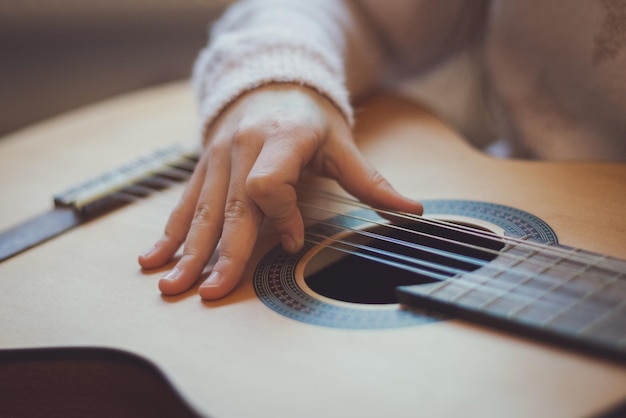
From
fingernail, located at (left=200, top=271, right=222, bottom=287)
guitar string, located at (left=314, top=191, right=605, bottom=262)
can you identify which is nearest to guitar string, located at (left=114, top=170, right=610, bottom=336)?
guitar string, located at (left=314, top=191, right=605, bottom=262)

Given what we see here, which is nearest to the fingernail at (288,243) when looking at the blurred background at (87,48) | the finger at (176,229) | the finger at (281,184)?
the finger at (281,184)

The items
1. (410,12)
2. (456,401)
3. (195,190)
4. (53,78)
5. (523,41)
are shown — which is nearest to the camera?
(456,401)

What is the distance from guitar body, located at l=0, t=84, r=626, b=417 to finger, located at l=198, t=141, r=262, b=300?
0.04 feet

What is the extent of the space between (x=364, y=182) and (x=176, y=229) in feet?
→ 0.64

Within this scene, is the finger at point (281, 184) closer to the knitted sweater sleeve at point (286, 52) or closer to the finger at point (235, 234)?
the finger at point (235, 234)

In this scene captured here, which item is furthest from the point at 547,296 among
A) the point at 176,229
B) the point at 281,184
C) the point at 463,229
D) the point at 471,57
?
the point at 471,57

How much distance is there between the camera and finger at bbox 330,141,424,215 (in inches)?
24.4

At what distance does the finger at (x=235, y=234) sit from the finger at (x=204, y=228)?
20 millimetres

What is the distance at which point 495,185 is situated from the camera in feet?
2.24

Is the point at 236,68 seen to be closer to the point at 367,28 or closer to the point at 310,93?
the point at 310,93

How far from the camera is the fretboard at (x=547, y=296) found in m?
0.42

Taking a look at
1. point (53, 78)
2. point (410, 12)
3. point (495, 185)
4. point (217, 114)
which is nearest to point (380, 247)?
point (495, 185)

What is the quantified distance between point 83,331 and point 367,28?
631 mm

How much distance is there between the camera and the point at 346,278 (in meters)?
0.66
